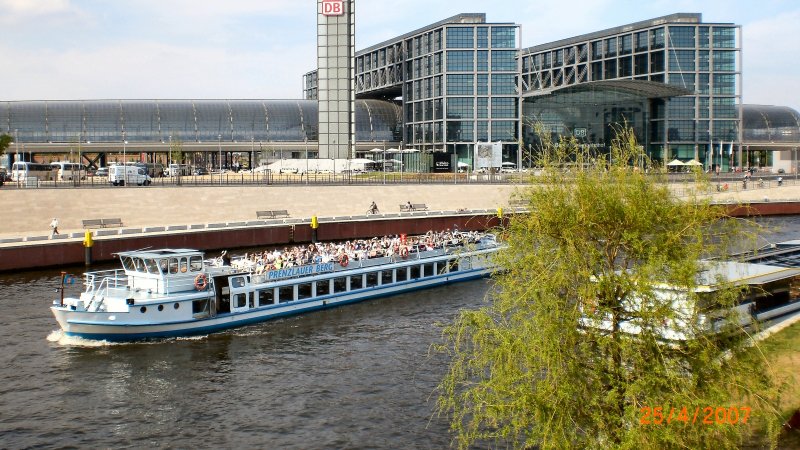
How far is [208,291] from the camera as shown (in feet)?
136

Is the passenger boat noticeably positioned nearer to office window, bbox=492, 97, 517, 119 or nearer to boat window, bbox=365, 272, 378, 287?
boat window, bbox=365, 272, 378, 287

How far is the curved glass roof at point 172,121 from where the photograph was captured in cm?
15562

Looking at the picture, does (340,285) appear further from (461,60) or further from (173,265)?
(461,60)

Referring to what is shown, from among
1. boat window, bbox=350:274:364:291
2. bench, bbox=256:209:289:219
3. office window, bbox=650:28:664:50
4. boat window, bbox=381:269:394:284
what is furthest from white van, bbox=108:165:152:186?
office window, bbox=650:28:664:50

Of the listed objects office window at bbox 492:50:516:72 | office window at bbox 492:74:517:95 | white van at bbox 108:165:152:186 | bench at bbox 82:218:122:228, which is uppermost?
office window at bbox 492:50:516:72

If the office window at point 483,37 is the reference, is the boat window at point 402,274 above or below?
below

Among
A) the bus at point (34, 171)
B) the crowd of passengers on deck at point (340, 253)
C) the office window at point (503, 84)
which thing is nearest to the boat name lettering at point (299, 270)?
the crowd of passengers on deck at point (340, 253)

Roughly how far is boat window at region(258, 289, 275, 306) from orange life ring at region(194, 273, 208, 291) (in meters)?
3.97

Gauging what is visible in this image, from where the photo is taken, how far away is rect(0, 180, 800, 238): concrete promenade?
7356 cm

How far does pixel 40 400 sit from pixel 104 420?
11.9 ft

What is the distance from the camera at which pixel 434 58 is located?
156000mm

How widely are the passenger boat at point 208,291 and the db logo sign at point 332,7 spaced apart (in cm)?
8595

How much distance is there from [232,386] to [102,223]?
46.8 m

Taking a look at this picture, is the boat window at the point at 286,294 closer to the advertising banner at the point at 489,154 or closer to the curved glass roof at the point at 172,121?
the advertising banner at the point at 489,154
